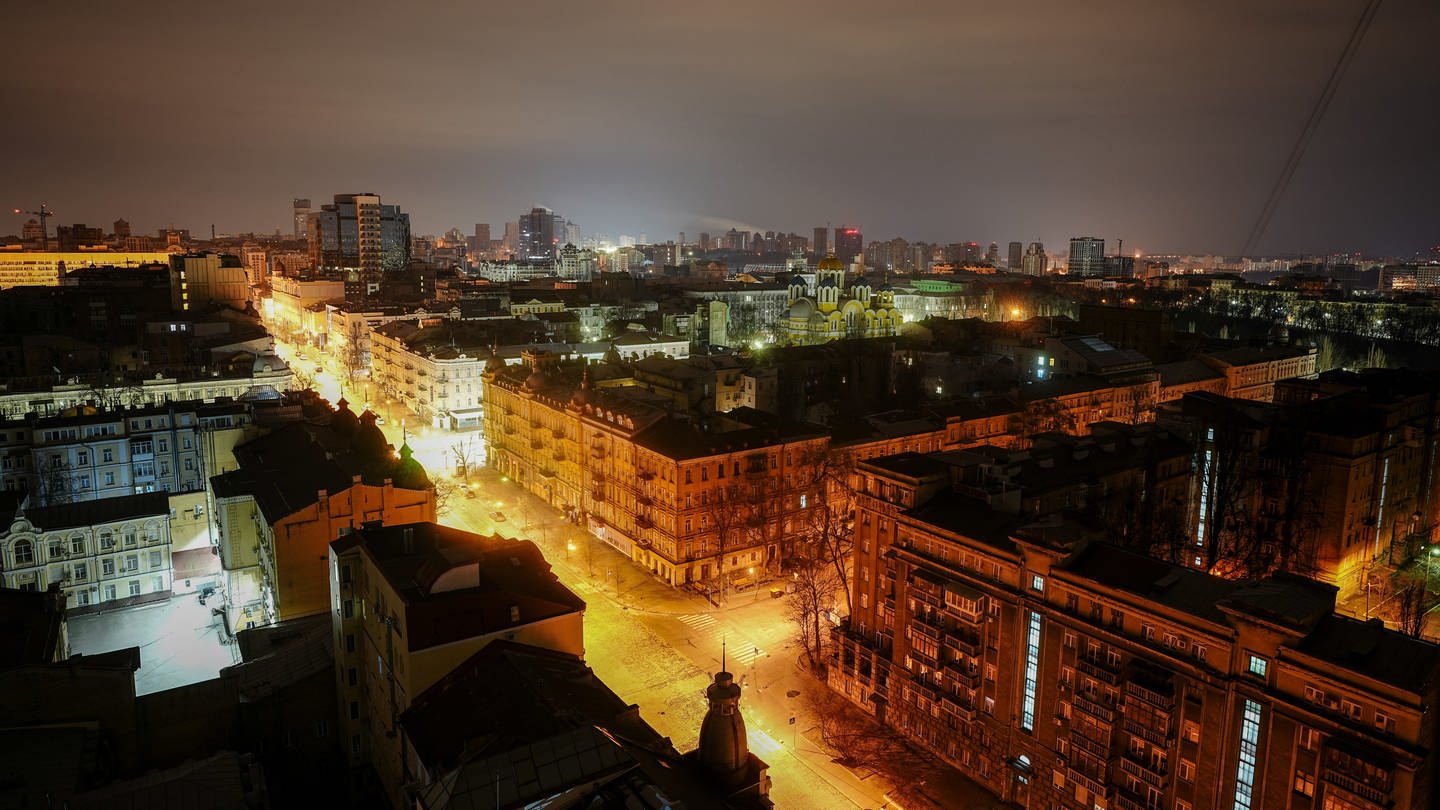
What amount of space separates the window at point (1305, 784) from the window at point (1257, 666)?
266cm

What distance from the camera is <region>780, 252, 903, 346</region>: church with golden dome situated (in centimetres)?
11344

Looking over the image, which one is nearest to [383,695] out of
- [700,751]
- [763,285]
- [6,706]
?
[6,706]

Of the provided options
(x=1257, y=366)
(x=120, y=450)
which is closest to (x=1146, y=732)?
(x=120, y=450)

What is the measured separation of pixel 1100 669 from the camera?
89.7 ft

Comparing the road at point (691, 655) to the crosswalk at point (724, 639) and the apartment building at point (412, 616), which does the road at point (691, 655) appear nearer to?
the crosswalk at point (724, 639)

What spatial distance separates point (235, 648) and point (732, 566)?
24.4 metres

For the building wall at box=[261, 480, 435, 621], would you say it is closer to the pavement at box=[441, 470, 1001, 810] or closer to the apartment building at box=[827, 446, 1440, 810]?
the pavement at box=[441, 470, 1001, 810]

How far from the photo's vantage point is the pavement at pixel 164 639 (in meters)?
35.5

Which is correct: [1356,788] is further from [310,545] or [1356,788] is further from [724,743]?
[310,545]

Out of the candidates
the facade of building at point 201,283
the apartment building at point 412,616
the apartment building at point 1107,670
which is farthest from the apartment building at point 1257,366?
the facade of building at point 201,283

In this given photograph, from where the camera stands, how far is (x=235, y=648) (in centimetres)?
3738

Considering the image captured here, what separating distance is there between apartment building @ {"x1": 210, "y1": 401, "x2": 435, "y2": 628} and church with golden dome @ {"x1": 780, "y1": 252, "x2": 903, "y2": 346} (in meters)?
73.1

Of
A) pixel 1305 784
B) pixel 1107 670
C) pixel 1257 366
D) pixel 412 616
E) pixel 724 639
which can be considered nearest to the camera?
pixel 1305 784

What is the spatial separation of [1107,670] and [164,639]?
129ft
